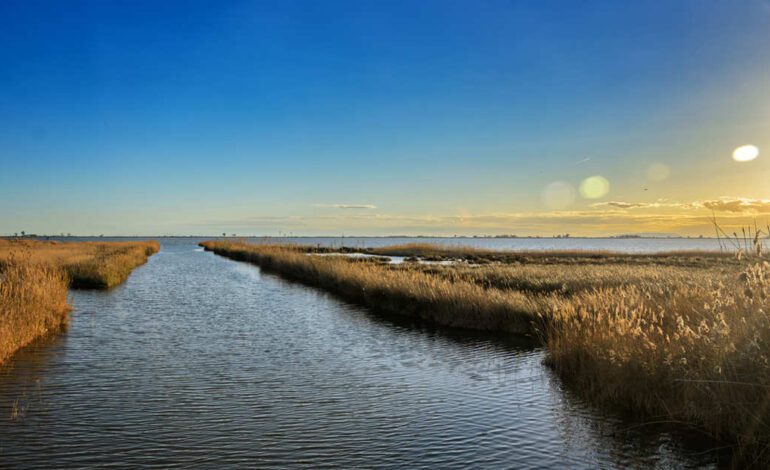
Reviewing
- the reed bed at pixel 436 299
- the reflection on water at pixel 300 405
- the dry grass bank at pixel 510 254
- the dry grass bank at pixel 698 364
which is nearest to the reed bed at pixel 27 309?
the reflection on water at pixel 300 405

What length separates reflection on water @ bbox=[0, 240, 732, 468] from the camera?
28.3ft

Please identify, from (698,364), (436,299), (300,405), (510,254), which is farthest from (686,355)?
(510,254)

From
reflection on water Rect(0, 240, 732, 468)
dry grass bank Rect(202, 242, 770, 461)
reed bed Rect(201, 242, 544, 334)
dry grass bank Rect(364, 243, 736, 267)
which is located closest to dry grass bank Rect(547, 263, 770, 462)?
dry grass bank Rect(202, 242, 770, 461)

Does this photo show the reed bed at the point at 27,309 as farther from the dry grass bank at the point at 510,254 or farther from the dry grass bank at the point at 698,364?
the dry grass bank at the point at 510,254

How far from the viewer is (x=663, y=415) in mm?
10367

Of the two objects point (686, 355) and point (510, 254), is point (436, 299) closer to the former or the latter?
point (686, 355)

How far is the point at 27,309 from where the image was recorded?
57.0 ft

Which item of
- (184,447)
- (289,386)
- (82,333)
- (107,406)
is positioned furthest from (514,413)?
(82,333)

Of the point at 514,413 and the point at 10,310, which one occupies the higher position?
the point at 10,310

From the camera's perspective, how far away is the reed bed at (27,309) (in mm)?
15023

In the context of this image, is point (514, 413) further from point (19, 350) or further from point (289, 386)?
point (19, 350)

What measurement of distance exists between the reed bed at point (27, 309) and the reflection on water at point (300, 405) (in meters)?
0.58

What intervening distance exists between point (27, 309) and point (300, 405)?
38.6 ft

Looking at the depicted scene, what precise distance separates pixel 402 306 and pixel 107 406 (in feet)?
54.4
